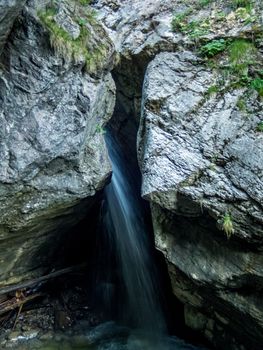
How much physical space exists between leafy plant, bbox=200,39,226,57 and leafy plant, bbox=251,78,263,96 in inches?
29.8

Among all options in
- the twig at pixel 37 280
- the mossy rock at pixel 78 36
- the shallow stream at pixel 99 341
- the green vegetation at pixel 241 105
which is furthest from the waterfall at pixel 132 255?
the green vegetation at pixel 241 105

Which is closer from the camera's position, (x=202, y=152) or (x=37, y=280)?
(x=202, y=152)

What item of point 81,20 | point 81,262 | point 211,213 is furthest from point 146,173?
point 81,262

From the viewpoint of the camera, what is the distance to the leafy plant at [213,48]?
16.5 ft

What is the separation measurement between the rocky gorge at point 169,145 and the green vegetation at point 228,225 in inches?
0.8

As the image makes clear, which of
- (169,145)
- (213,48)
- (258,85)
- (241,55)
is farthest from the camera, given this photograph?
(213,48)

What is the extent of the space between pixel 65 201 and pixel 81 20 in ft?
7.44

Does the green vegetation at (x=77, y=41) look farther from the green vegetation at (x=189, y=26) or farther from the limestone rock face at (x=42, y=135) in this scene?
the green vegetation at (x=189, y=26)

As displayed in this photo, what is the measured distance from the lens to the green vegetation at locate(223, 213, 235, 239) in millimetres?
3857

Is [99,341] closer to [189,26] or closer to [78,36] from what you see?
[78,36]

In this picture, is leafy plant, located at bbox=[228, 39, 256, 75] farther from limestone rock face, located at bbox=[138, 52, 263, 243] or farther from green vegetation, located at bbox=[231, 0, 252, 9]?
green vegetation, located at bbox=[231, 0, 252, 9]

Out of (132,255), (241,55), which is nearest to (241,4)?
(241,55)

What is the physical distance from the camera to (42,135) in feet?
13.9

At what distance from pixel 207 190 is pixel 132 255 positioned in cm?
251
